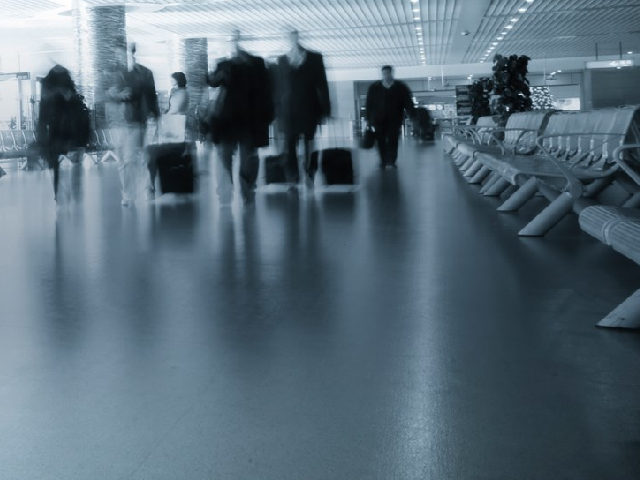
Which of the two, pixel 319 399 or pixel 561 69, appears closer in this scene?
pixel 319 399

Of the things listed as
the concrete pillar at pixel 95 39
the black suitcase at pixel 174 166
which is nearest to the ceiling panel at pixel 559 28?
the concrete pillar at pixel 95 39

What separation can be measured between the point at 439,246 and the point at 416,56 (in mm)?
30376

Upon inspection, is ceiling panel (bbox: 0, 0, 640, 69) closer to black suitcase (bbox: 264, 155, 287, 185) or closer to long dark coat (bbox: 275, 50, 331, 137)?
black suitcase (bbox: 264, 155, 287, 185)

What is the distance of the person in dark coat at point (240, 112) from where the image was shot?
29.2 feet

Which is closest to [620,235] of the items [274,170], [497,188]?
[497,188]

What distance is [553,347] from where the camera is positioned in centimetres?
307

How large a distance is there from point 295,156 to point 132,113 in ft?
6.36

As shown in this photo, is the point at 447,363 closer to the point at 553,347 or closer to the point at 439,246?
the point at 553,347

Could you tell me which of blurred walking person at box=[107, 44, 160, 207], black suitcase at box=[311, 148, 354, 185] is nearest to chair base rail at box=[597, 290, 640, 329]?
blurred walking person at box=[107, 44, 160, 207]

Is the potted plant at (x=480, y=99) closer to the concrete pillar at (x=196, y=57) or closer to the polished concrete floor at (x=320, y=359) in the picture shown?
the concrete pillar at (x=196, y=57)

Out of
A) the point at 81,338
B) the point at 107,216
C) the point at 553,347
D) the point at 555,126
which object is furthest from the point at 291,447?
the point at 555,126

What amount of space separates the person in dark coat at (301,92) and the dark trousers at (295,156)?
0.12ft

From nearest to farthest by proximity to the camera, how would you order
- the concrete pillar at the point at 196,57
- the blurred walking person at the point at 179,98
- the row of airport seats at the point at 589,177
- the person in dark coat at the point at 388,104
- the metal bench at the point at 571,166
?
1. the row of airport seats at the point at 589,177
2. the metal bench at the point at 571,166
3. the blurred walking person at the point at 179,98
4. the person in dark coat at the point at 388,104
5. the concrete pillar at the point at 196,57

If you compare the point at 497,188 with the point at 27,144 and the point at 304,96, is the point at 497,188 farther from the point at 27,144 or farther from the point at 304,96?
the point at 27,144
